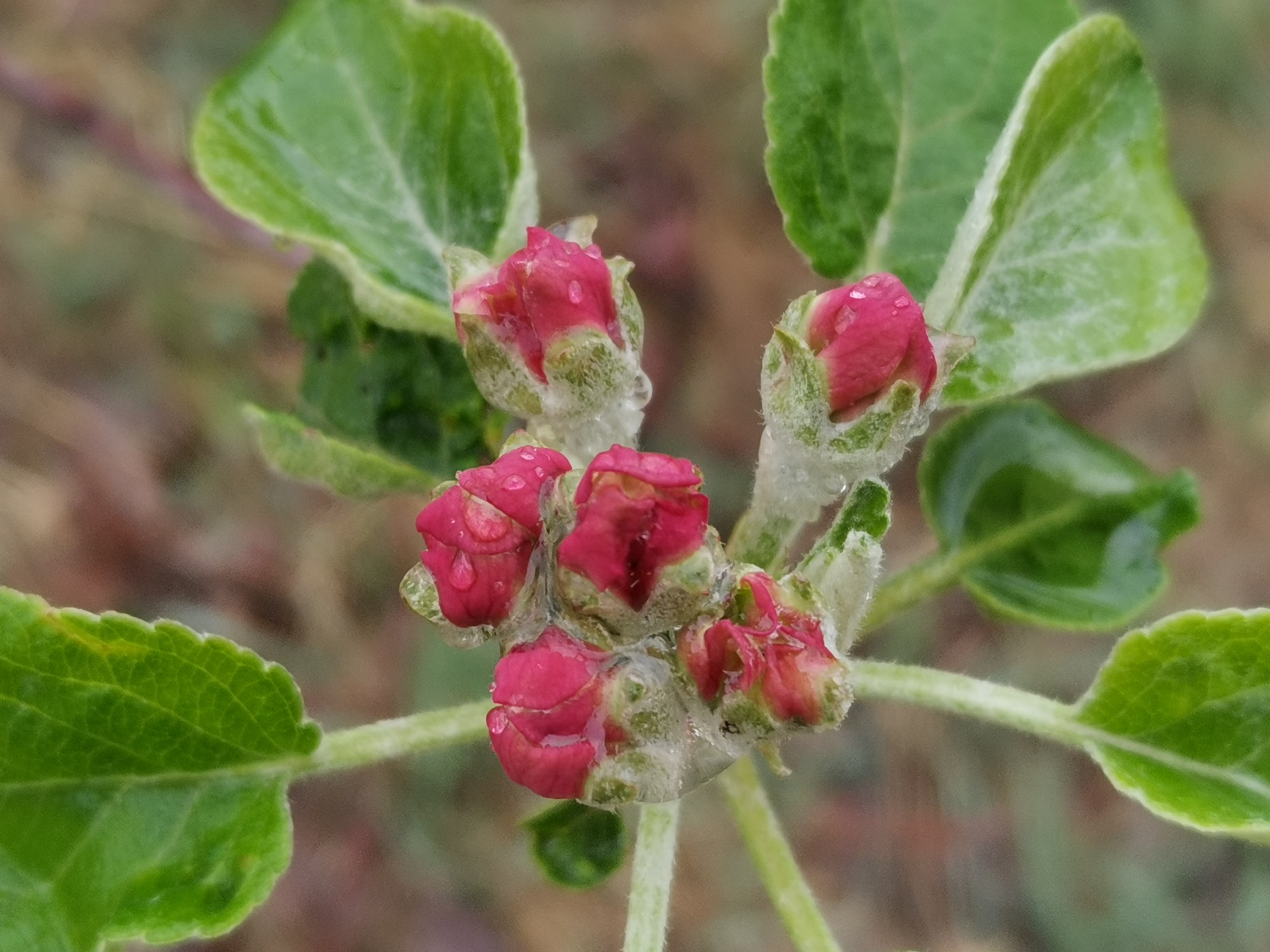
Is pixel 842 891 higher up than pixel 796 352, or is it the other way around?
pixel 796 352

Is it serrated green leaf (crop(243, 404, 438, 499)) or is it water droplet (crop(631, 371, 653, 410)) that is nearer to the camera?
water droplet (crop(631, 371, 653, 410))

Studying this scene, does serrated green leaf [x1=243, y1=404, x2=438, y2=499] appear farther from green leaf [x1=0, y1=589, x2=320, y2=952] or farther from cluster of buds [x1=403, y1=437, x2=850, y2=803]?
cluster of buds [x1=403, y1=437, x2=850, y2=803]

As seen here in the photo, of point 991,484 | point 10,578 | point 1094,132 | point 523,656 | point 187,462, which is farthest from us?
point 187,462

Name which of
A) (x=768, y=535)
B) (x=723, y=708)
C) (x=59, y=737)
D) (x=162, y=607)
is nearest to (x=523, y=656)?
(x=723, y=708)

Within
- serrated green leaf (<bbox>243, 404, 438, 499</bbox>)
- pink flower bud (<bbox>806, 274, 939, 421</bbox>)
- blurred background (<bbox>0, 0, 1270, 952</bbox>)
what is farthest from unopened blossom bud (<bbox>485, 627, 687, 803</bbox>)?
blurred background (<bbox>0, 0, 1270, 952</bbox>)

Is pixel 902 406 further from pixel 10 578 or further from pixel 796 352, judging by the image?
pixel 10 578

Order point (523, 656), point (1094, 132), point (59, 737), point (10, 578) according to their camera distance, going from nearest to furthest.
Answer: point (523, 656), point (59, 737), point (1094, 132), point (10, 578)

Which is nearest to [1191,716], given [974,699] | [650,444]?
[974,699]

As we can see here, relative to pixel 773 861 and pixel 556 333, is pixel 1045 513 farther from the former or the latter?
pixel 556 333
